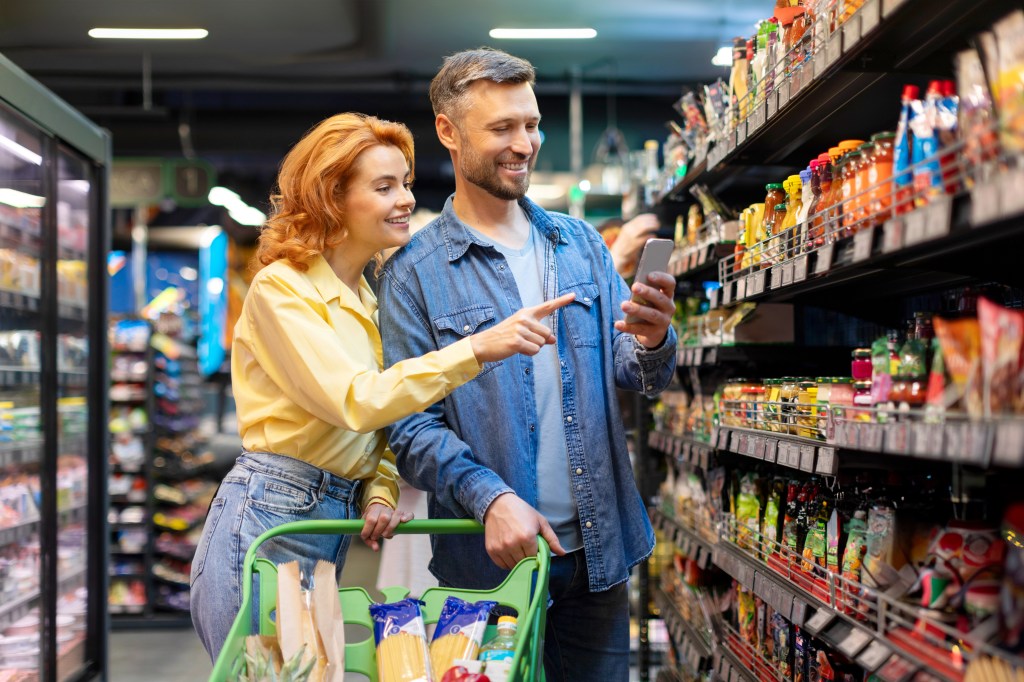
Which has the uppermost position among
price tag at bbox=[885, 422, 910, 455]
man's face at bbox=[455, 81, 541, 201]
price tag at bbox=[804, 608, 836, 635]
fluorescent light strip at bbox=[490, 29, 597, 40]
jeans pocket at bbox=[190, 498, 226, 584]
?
fluorescent light strip at bbox=[490, 29, 597, 40]

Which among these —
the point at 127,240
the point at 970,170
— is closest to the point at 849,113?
the point at 970,170

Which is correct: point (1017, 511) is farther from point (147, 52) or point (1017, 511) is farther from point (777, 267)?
point (147, 52)

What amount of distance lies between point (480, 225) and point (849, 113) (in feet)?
3.03

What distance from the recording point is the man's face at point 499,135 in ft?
7.71

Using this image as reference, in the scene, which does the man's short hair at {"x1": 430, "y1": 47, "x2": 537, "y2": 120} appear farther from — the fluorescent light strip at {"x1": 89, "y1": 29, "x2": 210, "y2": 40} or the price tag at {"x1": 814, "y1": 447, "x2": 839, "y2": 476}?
the fluorescent light strip at {"x1": 89, "y1": 29, "x2": 210, "y2": 40}

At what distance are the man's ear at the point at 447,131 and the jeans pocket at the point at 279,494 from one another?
87 cm

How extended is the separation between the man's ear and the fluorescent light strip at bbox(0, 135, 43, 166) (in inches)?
85.5

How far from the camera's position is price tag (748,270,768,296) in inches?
94.9

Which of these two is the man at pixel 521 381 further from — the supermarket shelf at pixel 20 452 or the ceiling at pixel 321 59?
the ceiling at pixel 321 59

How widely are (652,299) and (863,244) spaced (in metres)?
0.50

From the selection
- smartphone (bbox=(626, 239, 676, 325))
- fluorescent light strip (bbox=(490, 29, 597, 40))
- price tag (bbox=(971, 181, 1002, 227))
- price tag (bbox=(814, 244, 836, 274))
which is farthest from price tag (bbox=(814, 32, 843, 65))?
fluorescent light strip (bbox=(490, 29, 597, 40))

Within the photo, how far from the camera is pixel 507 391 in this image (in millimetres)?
2326

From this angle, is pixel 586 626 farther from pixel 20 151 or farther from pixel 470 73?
pixel 20 151

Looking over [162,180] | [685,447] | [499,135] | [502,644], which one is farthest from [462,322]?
[162,180]
